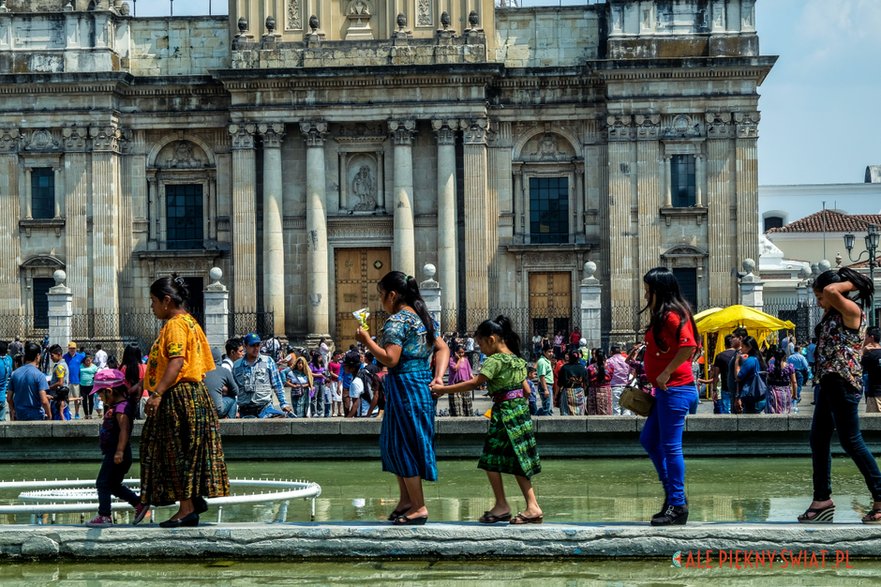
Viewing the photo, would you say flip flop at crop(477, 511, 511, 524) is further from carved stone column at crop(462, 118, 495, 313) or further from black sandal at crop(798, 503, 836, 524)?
carved stone column at crop(462, 118, 495, 313)

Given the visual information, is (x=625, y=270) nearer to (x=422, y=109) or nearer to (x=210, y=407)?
(x=422, y=109)

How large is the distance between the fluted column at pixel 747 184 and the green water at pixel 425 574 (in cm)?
2996

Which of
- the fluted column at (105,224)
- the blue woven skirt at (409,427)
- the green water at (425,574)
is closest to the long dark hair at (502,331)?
the blue woven skirt at (409,427)

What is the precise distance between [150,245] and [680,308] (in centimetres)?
3219

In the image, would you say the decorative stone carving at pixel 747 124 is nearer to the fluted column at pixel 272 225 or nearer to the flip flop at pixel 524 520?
the fluted column at pixel 272 225

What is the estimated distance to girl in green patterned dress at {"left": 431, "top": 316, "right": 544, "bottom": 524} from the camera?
37.6 feet

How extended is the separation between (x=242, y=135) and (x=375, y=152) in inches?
142

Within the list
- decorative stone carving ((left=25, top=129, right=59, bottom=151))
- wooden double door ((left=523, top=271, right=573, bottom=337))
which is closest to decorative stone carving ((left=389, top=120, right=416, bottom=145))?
wooden double door ((left=523, top=271, right=573, bottom=337))

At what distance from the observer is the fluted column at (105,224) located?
40.7m

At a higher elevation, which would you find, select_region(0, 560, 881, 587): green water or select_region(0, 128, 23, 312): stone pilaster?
select_region(0, 128, 23, 312): stone pilaster

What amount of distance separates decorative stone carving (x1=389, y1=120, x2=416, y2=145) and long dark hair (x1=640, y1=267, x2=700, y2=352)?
29.0 metres

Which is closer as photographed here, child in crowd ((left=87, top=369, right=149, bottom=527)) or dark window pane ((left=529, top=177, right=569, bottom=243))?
child in crowd ((left=87, top=369, right=149, bottom=527))

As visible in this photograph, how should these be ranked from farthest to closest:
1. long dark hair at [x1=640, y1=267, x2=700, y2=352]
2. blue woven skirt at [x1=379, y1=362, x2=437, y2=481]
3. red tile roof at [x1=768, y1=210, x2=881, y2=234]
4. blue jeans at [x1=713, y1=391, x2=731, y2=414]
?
red tile roof at [x1=768, y1=210, x2=881, y2=234] → blue jeans at [x1=713, y1=391, x2=731, y2=414] → blue woven skirt at [x1=379, y1=362, x2=437, y2=481] → long dark hair at [x1=640, y1=267, x2=700, y2=352]

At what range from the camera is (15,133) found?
40875 millimetres
